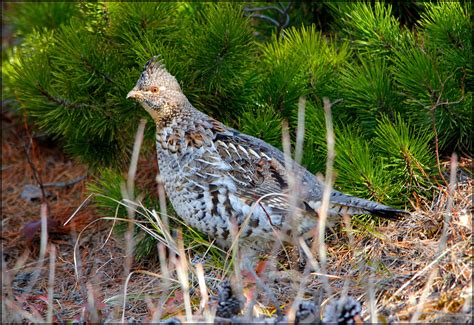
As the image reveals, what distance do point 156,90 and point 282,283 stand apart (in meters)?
1.40

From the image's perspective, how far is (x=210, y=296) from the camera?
382 cm

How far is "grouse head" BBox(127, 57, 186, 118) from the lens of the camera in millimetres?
4562

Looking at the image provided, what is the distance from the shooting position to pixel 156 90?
4.59 meters

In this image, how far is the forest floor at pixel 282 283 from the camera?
3.54 meters

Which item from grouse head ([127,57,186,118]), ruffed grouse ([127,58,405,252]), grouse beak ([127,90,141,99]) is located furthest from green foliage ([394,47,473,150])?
grouse beak ([127,90,141,99])

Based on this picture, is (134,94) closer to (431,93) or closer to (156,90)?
(156,90)

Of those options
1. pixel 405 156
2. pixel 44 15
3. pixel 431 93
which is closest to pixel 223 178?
pixel 405 156

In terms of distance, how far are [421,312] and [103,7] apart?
3140 mm

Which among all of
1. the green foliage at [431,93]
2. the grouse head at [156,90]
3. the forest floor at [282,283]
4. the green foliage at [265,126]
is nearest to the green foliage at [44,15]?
the forest floor at [282,283]

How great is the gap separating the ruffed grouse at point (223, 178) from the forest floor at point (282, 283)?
26 cm

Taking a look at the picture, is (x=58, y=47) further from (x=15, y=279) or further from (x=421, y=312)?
(x=421, y=312)

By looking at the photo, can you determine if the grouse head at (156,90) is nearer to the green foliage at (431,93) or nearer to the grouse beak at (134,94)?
the grouse beak at (134,94)

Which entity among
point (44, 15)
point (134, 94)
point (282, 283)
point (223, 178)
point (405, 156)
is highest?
point (44, 15)

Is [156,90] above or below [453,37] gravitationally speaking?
below
